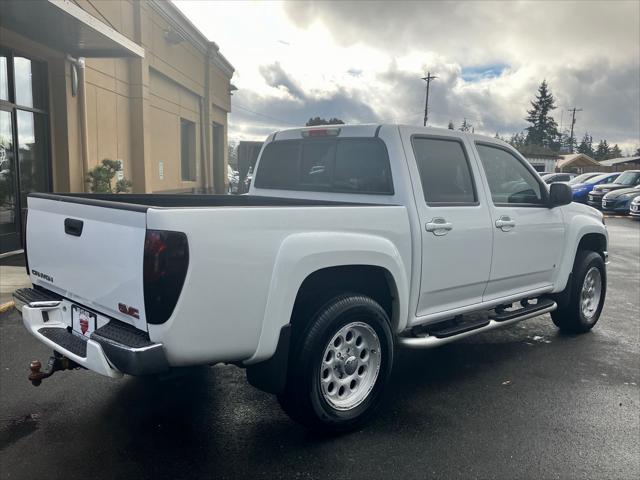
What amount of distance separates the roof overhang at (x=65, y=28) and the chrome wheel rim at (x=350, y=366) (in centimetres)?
701

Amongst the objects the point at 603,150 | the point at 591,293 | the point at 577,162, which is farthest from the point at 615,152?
the point at 591,293

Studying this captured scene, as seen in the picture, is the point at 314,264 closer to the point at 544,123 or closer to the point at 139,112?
the point at 139,112

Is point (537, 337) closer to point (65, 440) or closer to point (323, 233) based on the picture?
point (323, 233)

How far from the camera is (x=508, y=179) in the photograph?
4.99 meters

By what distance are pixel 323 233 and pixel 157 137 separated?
14363 millimetres

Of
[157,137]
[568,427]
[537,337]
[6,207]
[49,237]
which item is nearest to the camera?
[49,237]

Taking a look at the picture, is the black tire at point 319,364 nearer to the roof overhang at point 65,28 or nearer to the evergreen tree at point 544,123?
the roof overhang at point 65,28

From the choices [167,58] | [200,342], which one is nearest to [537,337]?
[200,342]

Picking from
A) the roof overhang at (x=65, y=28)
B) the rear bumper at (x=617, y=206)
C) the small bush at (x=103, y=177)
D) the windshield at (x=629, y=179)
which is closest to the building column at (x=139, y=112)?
the small bush at (x=103, y=177)

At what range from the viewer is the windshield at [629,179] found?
24484 millimetres

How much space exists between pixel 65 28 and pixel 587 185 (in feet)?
75.5

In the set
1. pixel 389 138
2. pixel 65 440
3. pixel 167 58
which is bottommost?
pixel 65 440

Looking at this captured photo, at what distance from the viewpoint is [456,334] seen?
4223 millimetres

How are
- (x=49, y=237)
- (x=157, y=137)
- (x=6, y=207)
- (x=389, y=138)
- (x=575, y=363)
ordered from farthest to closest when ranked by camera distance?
(x=157, y=137), (x=6, y=207), (x=575, y=363), (x=389, y=138), (x=49, y=237)
